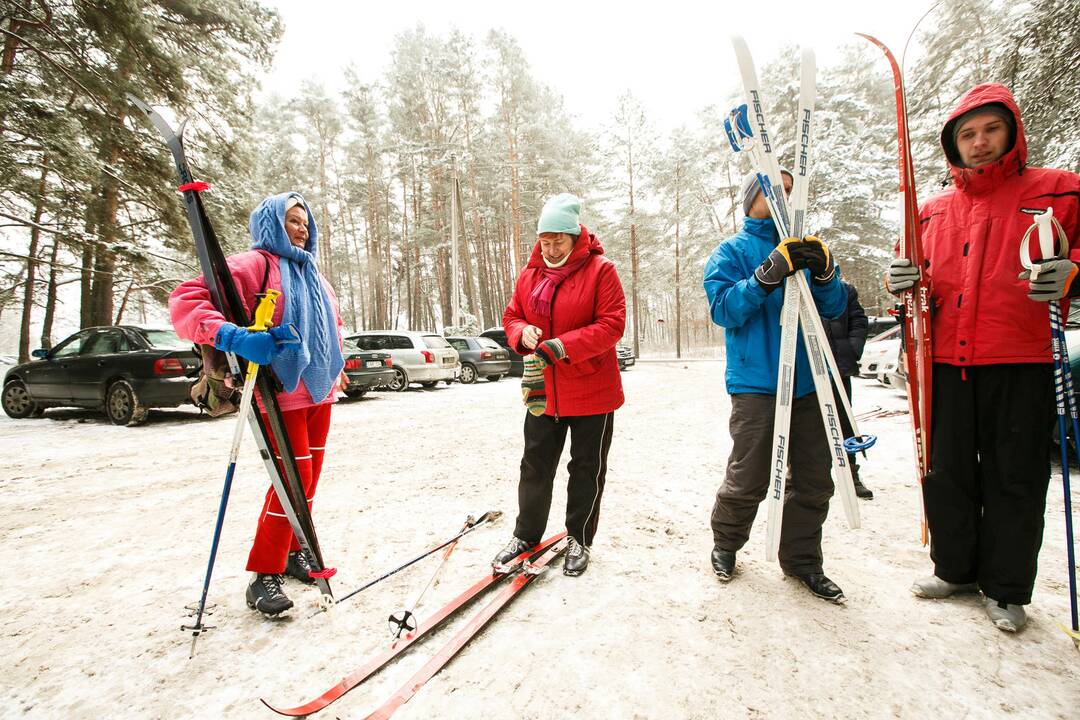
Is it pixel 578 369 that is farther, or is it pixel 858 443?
pixel 578 369

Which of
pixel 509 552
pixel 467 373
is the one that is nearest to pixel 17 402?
pixel 467 373

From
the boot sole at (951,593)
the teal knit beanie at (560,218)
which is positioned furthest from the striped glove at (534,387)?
the boot sole at (951,593)

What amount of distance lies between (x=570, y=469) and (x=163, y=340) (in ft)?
24.8

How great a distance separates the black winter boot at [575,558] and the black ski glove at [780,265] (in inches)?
63.1

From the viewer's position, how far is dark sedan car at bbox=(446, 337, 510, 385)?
14289mm

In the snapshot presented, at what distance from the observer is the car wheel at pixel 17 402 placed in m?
8.30

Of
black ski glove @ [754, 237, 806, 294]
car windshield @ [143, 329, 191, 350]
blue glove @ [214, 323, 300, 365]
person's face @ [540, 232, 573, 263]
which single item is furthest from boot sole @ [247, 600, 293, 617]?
car windshield @ [143, 329, 191, 350]

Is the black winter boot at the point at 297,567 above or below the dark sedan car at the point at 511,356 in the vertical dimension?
below

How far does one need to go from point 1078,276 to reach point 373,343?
1256 centimetres

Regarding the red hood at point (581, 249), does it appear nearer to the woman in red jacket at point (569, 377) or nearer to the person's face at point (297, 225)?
the woman in red jacket at point (569, 377)

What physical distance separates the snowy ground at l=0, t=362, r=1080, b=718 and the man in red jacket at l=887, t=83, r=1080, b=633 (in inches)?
10.9

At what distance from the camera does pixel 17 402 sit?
330 inches

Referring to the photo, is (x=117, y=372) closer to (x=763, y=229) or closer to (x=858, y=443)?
(x=763, y=229)

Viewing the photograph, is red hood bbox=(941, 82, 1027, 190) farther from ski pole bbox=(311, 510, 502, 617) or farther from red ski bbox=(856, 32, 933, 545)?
ski pole bbox=(311, 510, 502, 617)
